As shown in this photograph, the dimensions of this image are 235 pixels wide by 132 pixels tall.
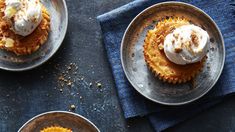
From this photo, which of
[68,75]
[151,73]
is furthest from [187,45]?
[68,75]

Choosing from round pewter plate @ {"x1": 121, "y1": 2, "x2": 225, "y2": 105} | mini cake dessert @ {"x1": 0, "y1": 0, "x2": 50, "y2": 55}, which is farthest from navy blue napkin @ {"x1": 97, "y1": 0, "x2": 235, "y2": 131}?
mini cake dessert @ {"x1": 0, "y1": 0, "x2": 50, "y2": 55}

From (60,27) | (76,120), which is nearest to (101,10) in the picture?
(60,27)

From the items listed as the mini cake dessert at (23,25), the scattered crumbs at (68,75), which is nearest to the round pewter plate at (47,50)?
the mini cake dessert at (23,25)

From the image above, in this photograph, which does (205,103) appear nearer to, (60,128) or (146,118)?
(146,118)

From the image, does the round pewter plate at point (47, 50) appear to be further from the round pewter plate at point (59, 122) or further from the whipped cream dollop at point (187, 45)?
the whipped cream dollop at point (187, 45)

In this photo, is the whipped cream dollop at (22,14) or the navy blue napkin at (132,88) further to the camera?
the navy blue napkin at (132,88)
